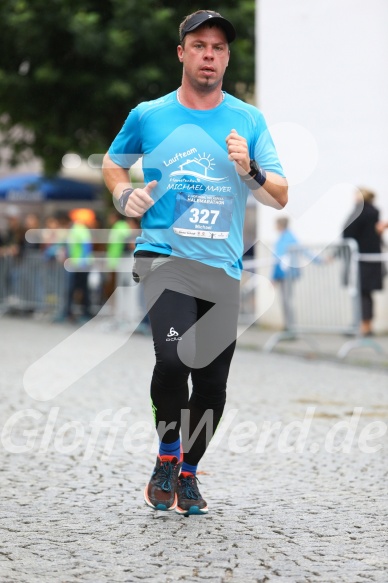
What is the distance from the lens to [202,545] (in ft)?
14.8

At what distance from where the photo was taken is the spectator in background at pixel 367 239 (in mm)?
14078

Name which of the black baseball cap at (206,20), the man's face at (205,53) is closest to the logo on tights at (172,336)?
the man's face at (205,53)

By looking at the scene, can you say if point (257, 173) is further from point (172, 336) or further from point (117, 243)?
point (117, 243)

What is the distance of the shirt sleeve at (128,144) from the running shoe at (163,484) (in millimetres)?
1237

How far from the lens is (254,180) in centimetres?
491

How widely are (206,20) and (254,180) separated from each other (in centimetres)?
65

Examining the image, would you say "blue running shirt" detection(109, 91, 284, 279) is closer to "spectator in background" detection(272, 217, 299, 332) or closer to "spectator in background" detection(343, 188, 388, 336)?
"spectator in background" detection(343, 188, 388, 336)

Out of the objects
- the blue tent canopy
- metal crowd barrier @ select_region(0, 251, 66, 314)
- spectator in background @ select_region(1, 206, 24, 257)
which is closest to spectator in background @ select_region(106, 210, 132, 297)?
metal crowd barrier @ select_region(0, 251, 66, 314)

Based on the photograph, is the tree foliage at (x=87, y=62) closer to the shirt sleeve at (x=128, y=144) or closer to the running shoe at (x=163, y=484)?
the shirt sleeve at (x=128, y=144)

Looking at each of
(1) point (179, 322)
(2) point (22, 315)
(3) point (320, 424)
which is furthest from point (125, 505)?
(2) point (22, 315)

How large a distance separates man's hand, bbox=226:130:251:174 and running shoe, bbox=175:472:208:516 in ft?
4.40

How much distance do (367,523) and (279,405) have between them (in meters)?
4.11

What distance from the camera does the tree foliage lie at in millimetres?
22438

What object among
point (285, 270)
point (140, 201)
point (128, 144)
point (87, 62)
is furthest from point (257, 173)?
point (87, 62)
